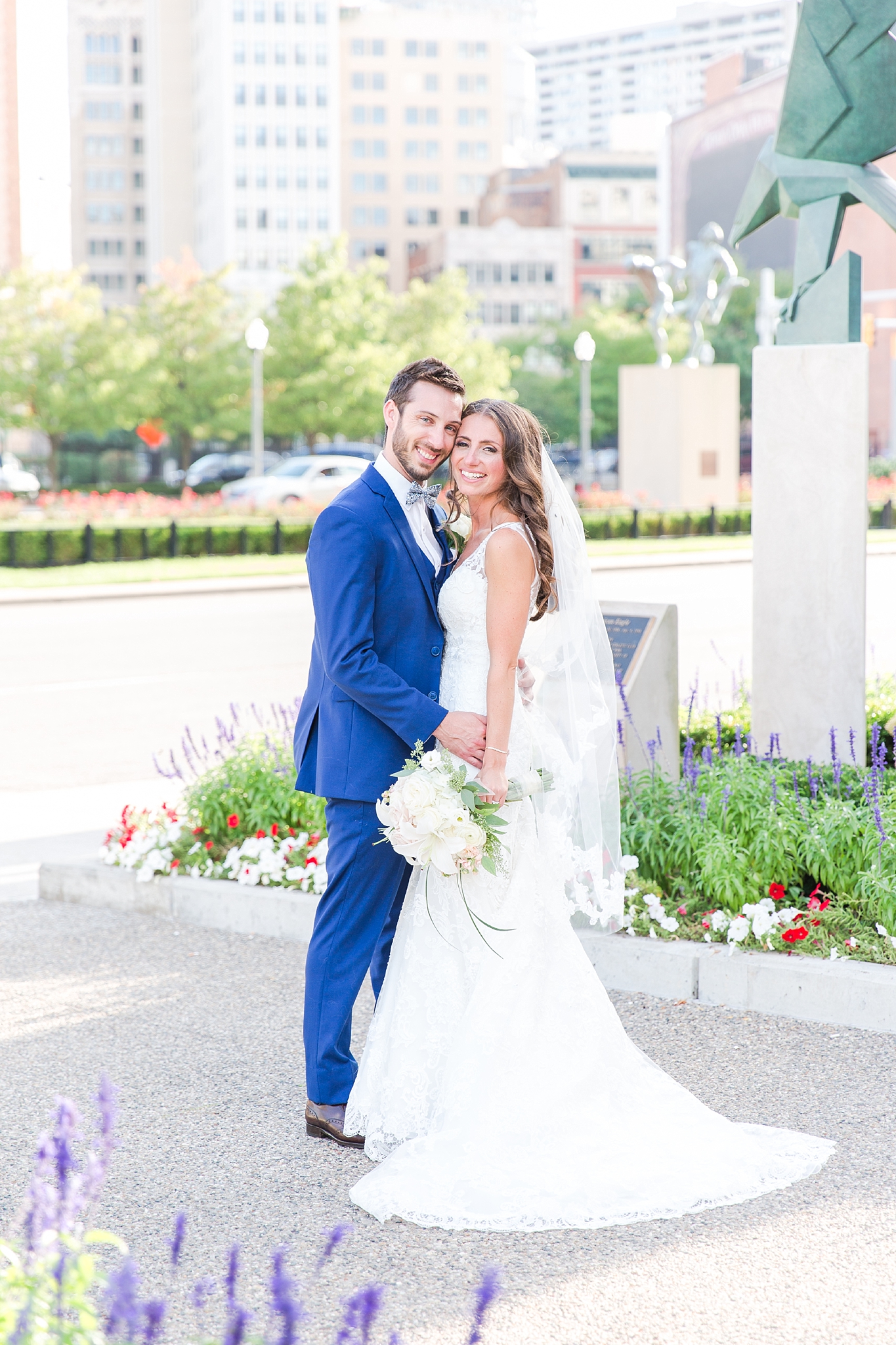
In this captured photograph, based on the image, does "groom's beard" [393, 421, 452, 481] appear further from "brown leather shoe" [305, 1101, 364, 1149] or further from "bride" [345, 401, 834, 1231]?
"brown leather shoe" [305, 1101, 364, 1149]

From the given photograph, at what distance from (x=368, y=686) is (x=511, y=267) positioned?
11436 centimetres

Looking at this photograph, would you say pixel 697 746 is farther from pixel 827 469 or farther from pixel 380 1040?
pixel 380 1040

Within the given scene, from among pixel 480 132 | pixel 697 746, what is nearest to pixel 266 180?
pixel 480 132

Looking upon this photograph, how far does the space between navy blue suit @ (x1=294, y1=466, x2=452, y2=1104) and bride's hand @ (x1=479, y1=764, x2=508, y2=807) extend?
0.17 m

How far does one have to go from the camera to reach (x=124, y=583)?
21266 mm

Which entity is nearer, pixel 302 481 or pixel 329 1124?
pixel 329 1124

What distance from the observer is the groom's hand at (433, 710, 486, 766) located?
3902 millimetres

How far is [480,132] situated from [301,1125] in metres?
134

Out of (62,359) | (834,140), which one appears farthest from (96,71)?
(834,140)

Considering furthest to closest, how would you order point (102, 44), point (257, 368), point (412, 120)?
point (102, 44)
point (412, 120)
point (257, 368)

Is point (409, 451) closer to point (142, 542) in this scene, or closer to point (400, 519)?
point (400, 519)

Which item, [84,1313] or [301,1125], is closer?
[84,1313]

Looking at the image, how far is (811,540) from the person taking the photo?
7316 millimetres

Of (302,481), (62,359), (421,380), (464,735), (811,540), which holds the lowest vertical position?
(464,735)
